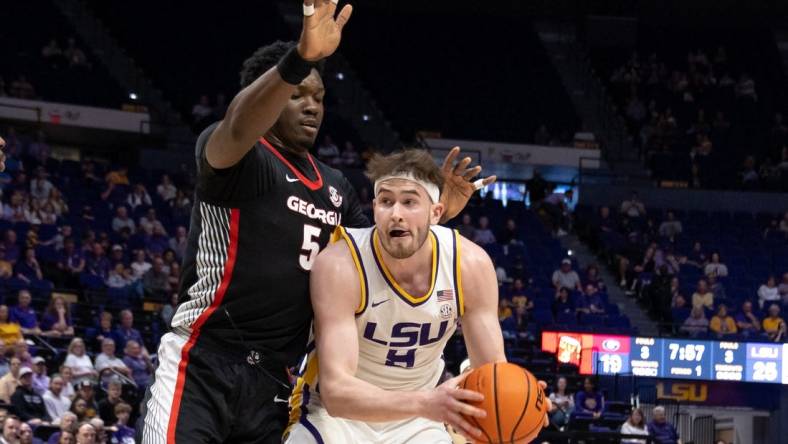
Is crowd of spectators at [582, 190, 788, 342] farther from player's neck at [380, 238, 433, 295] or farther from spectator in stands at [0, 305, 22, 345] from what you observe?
player's neck at [380, 238, 433, 295]

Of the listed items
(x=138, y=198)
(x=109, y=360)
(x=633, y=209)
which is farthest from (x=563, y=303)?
(x=109, y=360)

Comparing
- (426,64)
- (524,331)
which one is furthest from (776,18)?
(524,331)

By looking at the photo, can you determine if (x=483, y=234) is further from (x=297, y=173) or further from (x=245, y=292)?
(x=245, y=292)

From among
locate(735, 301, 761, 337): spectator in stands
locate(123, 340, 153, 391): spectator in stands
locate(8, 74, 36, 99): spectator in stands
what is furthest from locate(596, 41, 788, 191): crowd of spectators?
locate(123, 340, 153, 391): spectator in stands

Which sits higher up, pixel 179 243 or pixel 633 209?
pixel 633 209

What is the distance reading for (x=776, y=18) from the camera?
3133 centimetres

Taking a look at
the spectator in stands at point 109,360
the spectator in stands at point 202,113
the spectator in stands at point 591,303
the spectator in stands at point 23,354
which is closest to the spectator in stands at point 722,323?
the spectator in stands at point 591,303

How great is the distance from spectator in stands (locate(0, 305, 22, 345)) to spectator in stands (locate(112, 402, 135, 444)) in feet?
6.21

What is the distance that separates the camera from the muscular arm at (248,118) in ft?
13.1

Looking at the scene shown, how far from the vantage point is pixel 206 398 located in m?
4.62

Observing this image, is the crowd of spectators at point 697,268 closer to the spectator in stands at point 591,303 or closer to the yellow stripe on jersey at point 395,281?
the spectator in stands at point 591,303

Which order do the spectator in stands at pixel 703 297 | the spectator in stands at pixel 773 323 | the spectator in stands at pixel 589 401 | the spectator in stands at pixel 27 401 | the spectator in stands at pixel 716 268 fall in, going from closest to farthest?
the spectator in stands at pixel 27 401 < the spectator in stands at pixel 589 401 < the spectator in stands at pixel 773 323 < the spectator in stands at pixel 703 297 < the spectator in stands at pixel 716 268

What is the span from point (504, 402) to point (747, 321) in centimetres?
1877

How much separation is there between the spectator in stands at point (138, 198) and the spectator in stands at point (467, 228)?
5682mm
